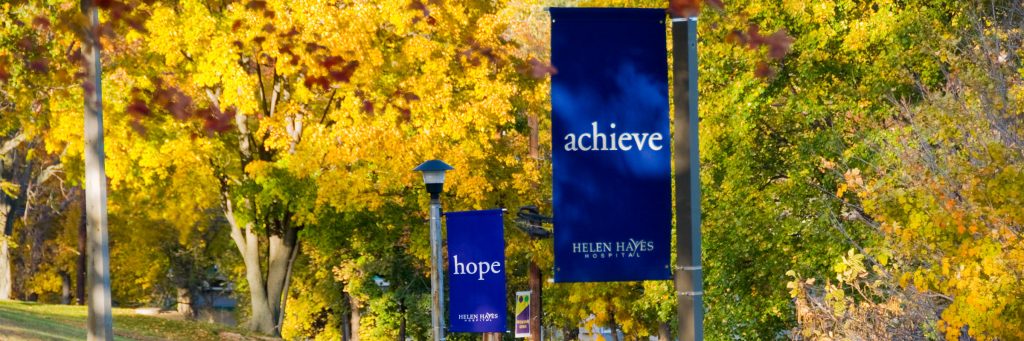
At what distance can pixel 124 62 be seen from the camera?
31.2m

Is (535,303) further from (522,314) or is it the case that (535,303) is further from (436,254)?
(436,254)

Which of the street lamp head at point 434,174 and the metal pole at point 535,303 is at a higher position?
the street lamp head at point 434,174

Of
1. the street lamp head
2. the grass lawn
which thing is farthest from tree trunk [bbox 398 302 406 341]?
the street lamp head

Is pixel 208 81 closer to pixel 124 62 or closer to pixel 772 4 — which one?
pixel 124 62

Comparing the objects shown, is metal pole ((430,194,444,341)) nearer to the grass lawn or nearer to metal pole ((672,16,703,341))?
the grass lawn

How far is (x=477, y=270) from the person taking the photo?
20844 mm

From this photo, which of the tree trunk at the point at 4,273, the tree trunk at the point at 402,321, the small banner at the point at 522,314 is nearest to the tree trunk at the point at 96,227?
the small banner at the point at 522,314

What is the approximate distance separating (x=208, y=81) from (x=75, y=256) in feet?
120

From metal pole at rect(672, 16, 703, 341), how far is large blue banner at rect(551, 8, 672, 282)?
104 mm

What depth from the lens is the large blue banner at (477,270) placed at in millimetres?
20328

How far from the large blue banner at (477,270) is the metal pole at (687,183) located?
11.4 meters

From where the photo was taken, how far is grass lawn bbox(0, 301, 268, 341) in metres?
25.2

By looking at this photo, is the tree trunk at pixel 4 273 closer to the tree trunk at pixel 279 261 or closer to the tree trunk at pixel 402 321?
the tree trunk at pixel 279 261

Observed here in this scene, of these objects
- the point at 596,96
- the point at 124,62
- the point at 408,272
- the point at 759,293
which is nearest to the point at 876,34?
the point at 759,293
